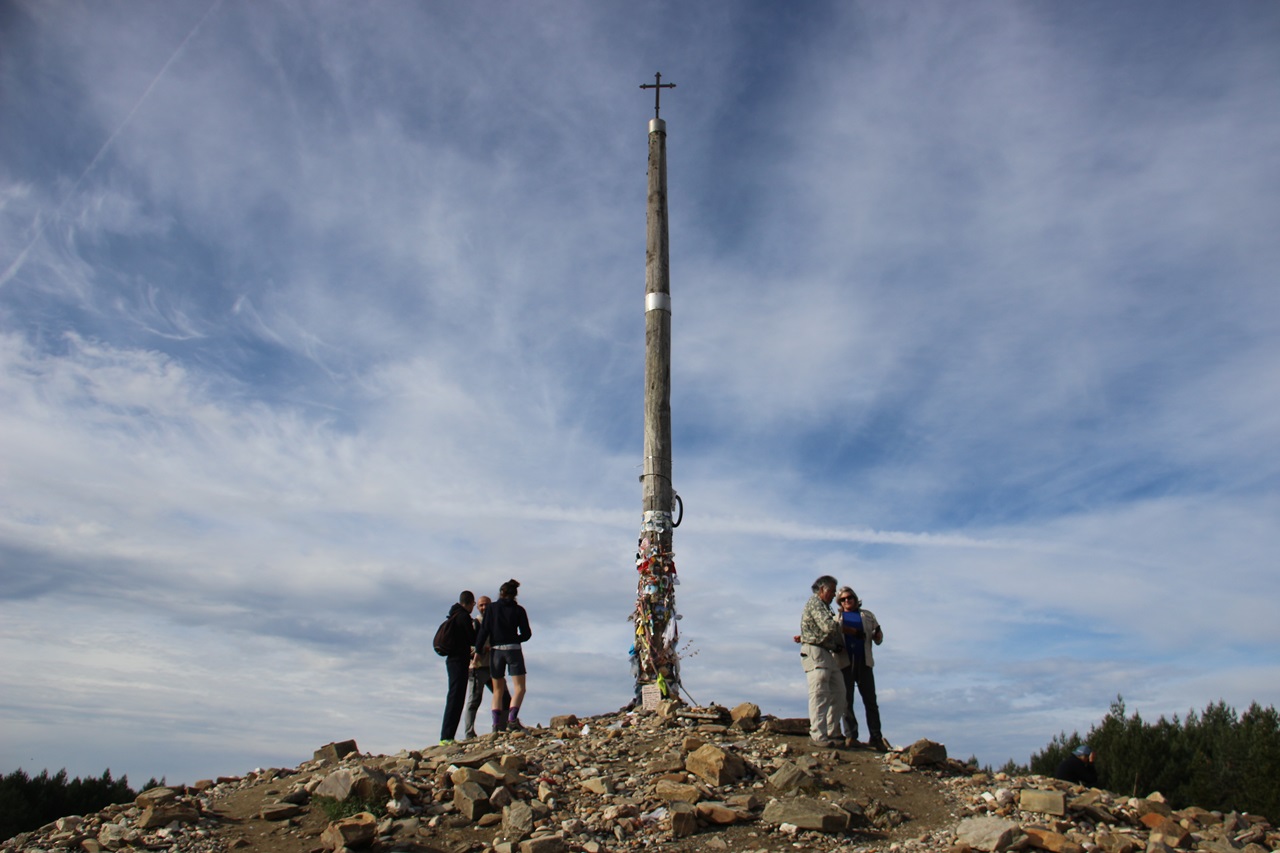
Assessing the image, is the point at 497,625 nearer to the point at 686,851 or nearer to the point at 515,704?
the point at 515,704

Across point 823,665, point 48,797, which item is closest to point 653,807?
point 823,665

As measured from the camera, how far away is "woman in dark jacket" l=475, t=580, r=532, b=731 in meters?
11.6

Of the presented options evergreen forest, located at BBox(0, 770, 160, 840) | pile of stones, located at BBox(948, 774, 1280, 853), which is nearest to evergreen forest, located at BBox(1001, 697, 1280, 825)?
pile of stones, located at BBox(948, 774, 1280, 853)

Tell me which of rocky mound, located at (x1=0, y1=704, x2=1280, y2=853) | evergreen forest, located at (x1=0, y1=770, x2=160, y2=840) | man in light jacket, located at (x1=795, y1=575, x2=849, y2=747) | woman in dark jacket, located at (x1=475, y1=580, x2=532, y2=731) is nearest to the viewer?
rocky mound, located at (x1=0, y1=704, x2=1280, y2=853)

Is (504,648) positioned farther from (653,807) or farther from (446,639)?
(653,807)

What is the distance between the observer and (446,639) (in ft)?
38.9

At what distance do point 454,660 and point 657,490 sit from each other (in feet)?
11.1

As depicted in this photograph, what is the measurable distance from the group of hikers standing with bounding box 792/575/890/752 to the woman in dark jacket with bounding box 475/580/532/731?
347 centimetres

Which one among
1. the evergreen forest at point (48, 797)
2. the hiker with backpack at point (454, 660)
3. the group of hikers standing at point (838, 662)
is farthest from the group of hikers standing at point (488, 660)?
the evergreen forest at point (48, 797)

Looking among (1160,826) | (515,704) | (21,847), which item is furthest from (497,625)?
(1160,826)

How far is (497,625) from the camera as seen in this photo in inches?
457

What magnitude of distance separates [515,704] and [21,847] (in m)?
5.15

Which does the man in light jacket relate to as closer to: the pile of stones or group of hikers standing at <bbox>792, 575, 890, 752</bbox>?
group of hikers standing at <bbox>792, 575, 890, 752</bbox>

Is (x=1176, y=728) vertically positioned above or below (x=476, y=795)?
above
